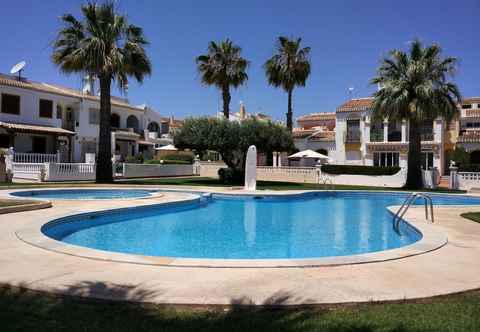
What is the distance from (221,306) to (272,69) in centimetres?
3645

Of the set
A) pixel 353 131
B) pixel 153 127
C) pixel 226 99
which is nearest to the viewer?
pixel 226 99

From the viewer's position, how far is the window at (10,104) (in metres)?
33.3

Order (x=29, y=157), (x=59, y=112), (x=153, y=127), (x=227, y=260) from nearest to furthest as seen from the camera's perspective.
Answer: (x=227, y=260), (x=29, y=157), (x=59, y=112), (x=153, y=127)

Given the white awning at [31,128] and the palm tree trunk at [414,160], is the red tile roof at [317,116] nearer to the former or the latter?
the palm tree trunk at [414,160]

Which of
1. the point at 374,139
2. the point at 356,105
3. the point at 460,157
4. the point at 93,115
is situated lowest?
the point at 460,157

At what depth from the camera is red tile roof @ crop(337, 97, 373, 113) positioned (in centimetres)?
4424

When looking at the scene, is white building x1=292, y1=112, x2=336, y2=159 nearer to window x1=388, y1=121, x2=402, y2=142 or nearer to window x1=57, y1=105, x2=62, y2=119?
window x1=388, y1=121, x2=402, y2=142

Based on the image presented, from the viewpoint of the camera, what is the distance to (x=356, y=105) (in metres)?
45.2

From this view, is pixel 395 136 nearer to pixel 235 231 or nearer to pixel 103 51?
pixel 103 51

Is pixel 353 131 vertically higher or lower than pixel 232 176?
higher

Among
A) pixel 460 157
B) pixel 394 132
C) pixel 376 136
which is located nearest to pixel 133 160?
pixel 376 136

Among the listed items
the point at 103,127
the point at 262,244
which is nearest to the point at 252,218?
the point at 262,244

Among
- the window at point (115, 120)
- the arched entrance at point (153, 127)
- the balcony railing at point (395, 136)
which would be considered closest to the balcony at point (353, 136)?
the balcony railing at point (395, 136)

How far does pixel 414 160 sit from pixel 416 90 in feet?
15.7
